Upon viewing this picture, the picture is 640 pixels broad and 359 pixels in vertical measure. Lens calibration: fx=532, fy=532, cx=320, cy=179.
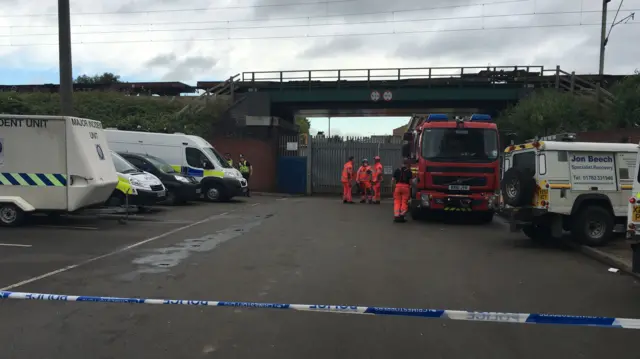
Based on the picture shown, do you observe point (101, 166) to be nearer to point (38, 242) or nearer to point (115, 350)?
point (38, 242)

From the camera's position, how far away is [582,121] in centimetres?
2392

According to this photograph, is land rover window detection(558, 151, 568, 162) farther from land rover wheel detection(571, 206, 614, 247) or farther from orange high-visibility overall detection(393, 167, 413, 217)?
orange high-visibility overall detection(393, 167, 413, 217)

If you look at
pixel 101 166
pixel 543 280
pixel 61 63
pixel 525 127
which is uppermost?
pixel 61 63

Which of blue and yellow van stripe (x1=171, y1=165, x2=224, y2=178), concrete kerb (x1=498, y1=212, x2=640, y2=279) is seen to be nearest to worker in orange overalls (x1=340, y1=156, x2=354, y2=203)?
blue and yellow van stripe (x1=171, y1=165, x2=224, y2=178)

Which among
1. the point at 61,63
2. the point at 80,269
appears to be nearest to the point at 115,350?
the point at 80,269

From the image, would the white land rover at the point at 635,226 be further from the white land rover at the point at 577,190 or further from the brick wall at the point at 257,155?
the brick wall at the point at 257,155

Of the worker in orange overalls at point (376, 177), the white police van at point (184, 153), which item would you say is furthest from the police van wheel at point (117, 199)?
the worker in orange overalls at point (376, 177)

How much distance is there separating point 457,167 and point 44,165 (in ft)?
32.8

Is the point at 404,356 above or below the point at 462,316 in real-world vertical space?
below

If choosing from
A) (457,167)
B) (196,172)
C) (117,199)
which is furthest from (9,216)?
(457,167)

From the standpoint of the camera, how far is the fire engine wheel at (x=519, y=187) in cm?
1041

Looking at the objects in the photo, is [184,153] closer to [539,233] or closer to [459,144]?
[459,144]

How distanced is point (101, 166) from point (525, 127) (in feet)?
56.9

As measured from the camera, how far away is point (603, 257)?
9.19 m
